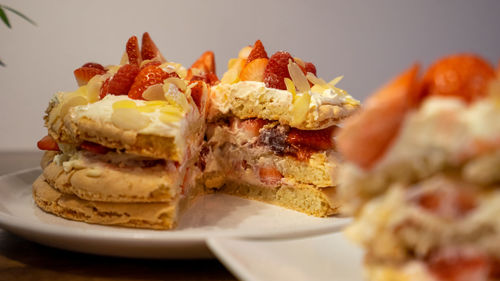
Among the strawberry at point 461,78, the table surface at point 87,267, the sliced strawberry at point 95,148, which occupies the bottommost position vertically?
the table surface at point 87,267

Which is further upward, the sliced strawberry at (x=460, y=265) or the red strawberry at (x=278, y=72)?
the red strawberry at (x=278, y=72)

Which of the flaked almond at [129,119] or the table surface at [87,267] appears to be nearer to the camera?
the table surface at [87,267]

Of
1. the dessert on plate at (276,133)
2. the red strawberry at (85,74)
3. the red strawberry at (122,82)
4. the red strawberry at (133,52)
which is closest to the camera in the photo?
the red strawberry at (122,82)

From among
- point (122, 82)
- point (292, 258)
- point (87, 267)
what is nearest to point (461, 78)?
point (292, 258)

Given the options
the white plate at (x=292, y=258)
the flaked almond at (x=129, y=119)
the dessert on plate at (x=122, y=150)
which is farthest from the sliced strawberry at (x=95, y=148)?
the white plate at (x=292, y=258)

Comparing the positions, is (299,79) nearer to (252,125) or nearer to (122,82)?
(252,125)

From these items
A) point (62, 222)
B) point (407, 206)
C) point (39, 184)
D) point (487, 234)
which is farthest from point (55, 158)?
point (487, 234)

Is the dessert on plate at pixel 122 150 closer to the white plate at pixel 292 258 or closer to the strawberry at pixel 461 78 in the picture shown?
the white plate at pixel 292 258

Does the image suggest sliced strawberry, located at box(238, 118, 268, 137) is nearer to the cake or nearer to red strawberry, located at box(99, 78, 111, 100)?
the cake
